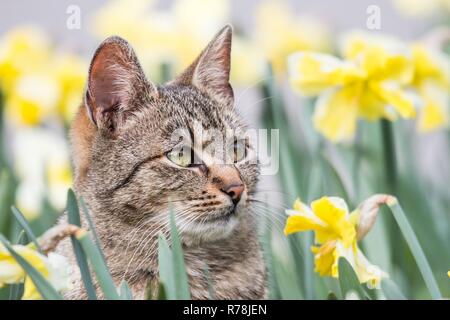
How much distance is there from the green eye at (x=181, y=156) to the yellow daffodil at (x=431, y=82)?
549mm

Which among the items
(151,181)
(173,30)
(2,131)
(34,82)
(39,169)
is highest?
(173,30)

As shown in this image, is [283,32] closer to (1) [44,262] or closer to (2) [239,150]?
(2) [239,150]

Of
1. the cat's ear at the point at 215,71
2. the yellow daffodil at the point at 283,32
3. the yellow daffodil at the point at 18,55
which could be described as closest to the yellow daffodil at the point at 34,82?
the yellow daffodil at the point at 18,55

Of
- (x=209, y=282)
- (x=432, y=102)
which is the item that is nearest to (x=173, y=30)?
(x=432, y=102)

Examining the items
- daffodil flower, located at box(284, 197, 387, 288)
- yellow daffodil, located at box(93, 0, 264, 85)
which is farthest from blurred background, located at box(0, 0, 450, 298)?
daffodil flower, located at box(284, 197, 387, 288)

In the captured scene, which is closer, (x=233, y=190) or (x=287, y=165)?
(x=233, y=190)

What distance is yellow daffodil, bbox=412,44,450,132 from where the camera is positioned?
182 cm

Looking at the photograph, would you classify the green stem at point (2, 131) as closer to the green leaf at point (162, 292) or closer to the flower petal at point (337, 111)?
the flower petal at point (337, 111)

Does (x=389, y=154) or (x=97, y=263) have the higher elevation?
(x=389, y=154)

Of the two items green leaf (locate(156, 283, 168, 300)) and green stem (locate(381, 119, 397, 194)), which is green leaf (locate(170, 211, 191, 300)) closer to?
green leaf (locate(156, 283, 168, 300))

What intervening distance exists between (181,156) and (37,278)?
495 mm

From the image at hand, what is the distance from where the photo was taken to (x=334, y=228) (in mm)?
1362

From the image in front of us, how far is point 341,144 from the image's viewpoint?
2.26m
